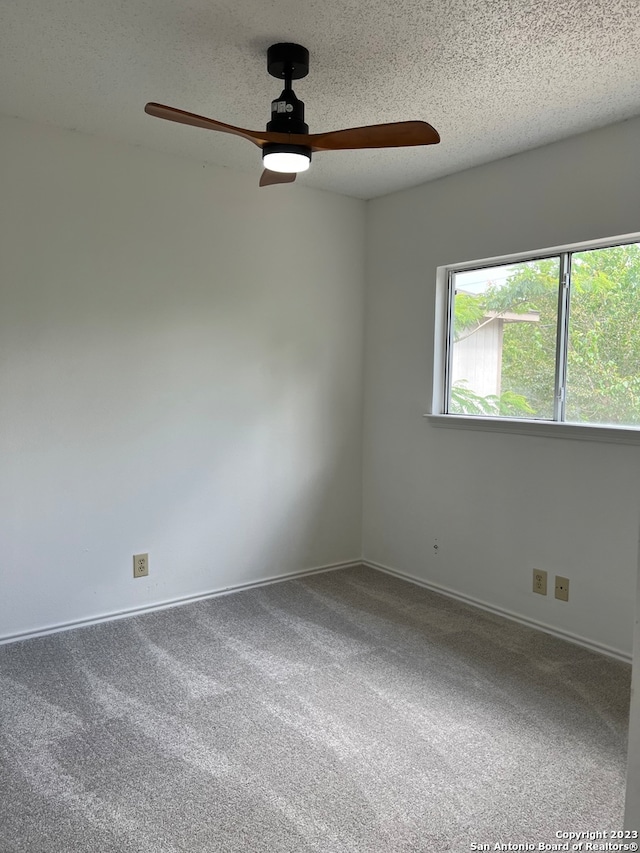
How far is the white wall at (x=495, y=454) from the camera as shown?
2938 millimetres

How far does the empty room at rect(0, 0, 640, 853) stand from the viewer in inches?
80.3

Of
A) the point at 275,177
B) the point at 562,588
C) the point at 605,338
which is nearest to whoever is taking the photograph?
the point at 275,177

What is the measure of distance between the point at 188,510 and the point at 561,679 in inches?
81.6

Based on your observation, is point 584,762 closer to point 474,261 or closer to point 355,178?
point 474,261

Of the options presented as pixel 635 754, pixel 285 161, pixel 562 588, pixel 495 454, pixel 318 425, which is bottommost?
pixel 562 588

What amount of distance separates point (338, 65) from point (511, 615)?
9.03 feet

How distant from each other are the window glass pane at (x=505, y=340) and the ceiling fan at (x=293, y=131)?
144 cm

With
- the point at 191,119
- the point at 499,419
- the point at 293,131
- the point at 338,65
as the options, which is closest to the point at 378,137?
the point at 293,131

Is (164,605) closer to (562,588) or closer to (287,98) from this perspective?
(562,588)

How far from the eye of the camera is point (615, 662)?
9.44 feet

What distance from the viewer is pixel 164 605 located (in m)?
3.50

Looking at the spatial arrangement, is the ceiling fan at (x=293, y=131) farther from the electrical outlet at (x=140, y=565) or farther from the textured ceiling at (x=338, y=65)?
the electrical outlet at (x=140, y=565)

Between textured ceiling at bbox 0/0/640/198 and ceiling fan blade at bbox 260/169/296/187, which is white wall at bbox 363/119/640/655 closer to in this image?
Answer: textured ceiling at bbox 0/0/640/198

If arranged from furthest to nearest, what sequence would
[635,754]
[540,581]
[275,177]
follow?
1. [540,581]
2. [275,177]
3. [635,754]
